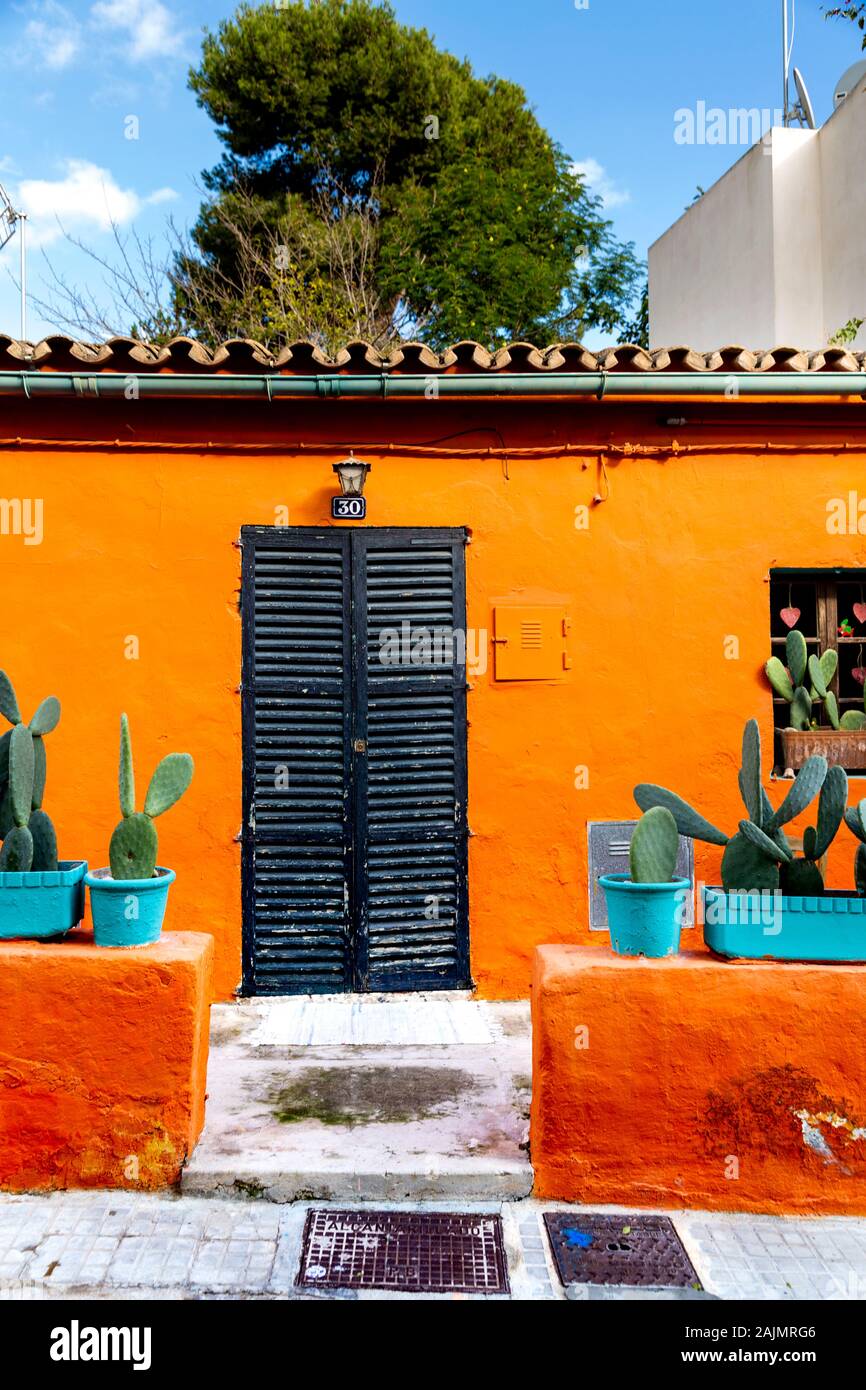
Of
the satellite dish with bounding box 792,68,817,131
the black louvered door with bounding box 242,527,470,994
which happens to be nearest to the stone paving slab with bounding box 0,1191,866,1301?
the black louvered door with bounding box 242,527,470,994

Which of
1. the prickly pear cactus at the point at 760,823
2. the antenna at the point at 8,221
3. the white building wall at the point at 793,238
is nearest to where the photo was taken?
the prickly pear cactus at the point at 760,823

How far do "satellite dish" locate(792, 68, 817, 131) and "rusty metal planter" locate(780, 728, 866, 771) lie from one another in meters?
9.81

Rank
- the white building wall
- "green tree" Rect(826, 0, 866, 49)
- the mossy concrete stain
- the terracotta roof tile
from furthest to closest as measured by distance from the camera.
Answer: the white building wall < "green tree" Rect(826, 0, 866, 49) < the terracotta roof tile < the mossy concrete stain

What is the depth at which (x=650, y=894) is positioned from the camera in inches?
143

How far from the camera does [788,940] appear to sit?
12.0ft

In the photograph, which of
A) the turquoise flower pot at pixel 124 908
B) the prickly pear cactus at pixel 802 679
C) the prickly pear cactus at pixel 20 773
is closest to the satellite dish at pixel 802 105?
the prickly pear cactus at pixel 802 679

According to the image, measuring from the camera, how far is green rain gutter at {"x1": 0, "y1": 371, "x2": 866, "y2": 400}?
543cm

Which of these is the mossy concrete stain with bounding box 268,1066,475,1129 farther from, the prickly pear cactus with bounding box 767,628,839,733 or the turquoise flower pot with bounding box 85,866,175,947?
the prickly pear cactus with bounding box 767,628,839,733

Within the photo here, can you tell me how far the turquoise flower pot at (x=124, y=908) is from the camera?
3680 millimetres

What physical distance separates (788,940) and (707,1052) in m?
0.48

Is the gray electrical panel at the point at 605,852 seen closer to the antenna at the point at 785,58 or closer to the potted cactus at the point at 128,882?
the potted cactus at the point at 128,882

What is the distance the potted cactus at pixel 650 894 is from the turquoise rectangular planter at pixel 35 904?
1932mm

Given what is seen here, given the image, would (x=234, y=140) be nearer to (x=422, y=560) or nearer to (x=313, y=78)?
(x=313, y=78)

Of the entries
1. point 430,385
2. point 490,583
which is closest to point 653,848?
point 490,583
